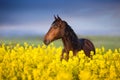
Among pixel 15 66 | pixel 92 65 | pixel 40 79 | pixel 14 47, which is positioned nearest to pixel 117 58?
pixel 92 65

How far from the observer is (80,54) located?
11.6m

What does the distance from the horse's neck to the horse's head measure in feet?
0.47

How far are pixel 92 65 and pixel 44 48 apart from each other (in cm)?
631

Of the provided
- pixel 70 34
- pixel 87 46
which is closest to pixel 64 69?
pixel 70 34

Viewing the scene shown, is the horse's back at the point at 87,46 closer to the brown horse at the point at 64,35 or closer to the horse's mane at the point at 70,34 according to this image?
the brown horse at the point at 64,35

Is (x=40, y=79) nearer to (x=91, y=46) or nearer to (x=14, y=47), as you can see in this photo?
(x=91, y=46)

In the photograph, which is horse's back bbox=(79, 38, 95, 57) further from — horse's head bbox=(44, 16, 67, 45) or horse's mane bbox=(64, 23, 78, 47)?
horse's head bbox=(44, 16, 67, 45)

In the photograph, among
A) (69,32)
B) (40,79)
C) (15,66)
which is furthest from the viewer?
(69,32)

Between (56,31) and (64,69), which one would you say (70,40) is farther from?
(64,69)

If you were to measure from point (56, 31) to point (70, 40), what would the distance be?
0.49 metres

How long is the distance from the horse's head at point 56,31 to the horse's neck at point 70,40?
14 cm

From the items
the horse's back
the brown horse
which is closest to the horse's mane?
the brown horse

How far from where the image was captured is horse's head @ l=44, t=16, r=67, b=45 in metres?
12.5

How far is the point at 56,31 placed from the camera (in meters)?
12.7
